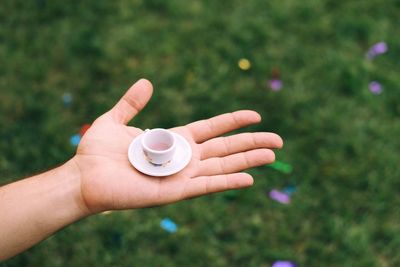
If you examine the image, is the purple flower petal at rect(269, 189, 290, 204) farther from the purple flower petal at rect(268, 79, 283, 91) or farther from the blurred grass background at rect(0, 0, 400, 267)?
the purple flower petal at rect(268, 79, 283, 91)

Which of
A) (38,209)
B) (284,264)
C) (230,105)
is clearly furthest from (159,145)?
(230,105)

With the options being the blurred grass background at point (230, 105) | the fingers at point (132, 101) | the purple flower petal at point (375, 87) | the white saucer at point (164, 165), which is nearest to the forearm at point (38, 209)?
the white saucer at point (164, 165)

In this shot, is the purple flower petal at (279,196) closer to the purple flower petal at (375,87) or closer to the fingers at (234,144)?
the fingers at (234,144)

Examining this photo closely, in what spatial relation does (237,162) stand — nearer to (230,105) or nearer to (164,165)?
(164,165)

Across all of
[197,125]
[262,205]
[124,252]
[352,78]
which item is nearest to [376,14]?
[352,78]

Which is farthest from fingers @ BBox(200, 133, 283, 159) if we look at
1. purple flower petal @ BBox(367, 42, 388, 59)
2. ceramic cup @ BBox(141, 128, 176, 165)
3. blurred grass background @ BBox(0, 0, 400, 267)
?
purple flower petal @ BBox(367, 42, 388, 59)

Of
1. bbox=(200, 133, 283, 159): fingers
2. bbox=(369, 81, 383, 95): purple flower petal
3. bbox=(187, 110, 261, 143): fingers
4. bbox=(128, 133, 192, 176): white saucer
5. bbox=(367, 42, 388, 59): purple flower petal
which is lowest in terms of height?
bbox=(128, 133, 192, 176): white saucer
